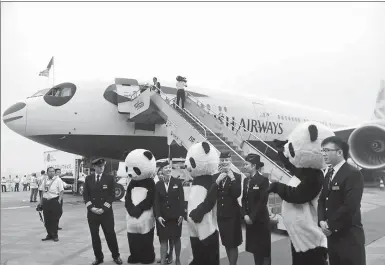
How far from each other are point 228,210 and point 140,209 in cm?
127

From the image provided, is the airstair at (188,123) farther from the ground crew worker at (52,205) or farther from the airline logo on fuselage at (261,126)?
the ground crew worker at (52,205)

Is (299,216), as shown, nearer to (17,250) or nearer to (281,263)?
(281,263)

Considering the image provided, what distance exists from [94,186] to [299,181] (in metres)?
3.27

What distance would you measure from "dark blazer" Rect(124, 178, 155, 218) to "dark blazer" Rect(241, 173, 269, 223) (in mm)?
1276

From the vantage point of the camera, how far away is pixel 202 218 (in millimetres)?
4039

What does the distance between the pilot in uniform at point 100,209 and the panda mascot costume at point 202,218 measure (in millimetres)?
1746

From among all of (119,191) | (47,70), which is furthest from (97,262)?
(47,70)

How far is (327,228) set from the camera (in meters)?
3.21

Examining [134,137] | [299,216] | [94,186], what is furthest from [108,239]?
[134,137]

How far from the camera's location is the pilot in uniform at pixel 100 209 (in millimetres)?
5391

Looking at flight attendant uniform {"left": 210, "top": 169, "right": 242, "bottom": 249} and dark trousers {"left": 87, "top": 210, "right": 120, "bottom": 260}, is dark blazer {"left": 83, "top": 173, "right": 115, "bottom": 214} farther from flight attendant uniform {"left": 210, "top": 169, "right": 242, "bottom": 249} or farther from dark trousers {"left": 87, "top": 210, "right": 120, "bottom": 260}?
flight attendant uniform {"left": 210, "top": 169, "right": 242, "bottom": 249}

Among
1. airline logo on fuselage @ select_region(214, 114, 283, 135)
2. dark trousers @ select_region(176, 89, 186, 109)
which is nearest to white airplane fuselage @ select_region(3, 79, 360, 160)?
dark trousers @ select_region(176, 89, 186, 109)

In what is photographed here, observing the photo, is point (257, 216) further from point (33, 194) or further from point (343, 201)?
point (33, 194)

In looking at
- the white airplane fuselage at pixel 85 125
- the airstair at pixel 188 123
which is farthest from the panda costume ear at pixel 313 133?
the white airplane fuselage at pixel 85 125
